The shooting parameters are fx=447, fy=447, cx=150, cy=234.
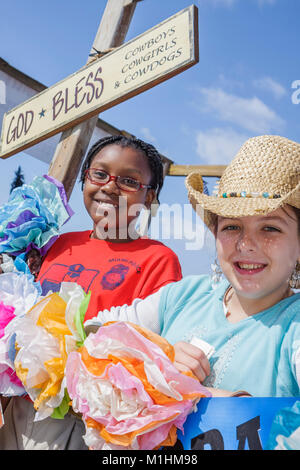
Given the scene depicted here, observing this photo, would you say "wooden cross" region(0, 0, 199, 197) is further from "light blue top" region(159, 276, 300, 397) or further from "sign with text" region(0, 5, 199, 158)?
"light blue top" region(159, 276, 300, 397)

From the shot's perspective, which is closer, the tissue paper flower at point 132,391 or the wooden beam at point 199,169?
the tissue paper flower at point 132,391

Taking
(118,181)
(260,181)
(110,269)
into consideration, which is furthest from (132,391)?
(118,181)

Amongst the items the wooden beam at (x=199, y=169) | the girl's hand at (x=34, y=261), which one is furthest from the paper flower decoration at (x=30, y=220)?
the wooden beam at (x=199, y=169)

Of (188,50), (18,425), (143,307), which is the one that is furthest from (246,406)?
(188,50)

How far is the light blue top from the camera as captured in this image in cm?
106

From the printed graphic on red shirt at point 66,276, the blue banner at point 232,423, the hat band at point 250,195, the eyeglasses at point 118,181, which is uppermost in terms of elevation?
the eyeglasses at point 118,181

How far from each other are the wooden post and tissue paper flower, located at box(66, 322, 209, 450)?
1679 millimetres

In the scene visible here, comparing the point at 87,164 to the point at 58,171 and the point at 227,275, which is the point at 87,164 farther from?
the point at 227,275

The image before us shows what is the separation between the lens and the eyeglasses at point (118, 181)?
6.64ft

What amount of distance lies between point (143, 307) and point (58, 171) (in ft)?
4.59

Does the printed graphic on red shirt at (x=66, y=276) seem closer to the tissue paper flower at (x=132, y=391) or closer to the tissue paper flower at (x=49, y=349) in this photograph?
the tissue paper flower at (x=49, y=349)

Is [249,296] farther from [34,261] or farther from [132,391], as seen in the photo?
[34,261]

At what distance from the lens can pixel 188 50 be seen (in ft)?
6.27

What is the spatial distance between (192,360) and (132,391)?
0.56ft
